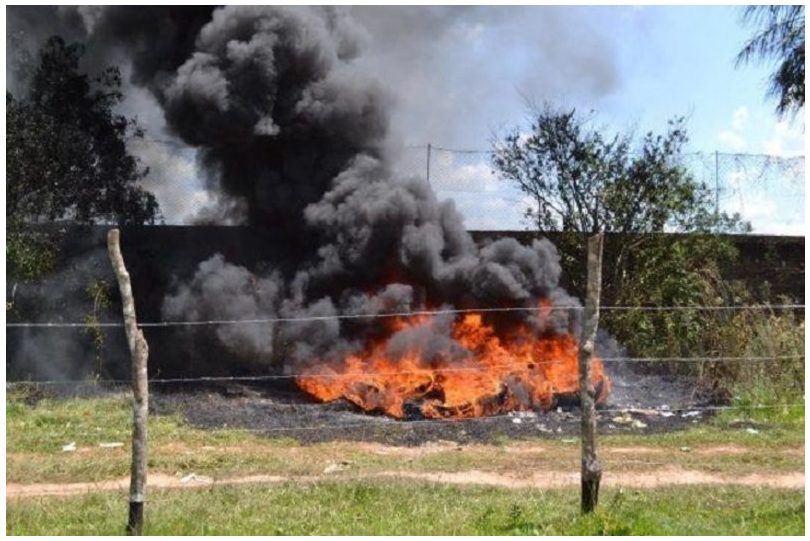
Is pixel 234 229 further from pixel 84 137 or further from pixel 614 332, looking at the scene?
pixel 614 332

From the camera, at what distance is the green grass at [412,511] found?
6723mm

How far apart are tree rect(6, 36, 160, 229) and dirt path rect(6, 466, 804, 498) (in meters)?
6.05

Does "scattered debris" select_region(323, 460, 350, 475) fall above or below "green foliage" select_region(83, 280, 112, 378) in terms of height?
below

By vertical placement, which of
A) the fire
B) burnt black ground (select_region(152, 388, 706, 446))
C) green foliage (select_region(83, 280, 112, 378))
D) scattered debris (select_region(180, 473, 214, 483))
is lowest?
scattered debris (select_region(180, 473, 214, 483))

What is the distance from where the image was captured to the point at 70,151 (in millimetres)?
14078

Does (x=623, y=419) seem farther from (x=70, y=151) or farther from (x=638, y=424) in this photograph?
(x=70, y=151)

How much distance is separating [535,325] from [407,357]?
6.28 feet

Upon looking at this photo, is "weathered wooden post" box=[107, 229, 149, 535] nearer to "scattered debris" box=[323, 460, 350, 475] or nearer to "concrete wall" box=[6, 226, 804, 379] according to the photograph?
"scattered debris" box=[323, 460, 350, 475]

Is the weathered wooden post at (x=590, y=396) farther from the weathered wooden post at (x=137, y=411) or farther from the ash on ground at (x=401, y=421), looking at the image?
the ash on ground at (x=401, y=421)

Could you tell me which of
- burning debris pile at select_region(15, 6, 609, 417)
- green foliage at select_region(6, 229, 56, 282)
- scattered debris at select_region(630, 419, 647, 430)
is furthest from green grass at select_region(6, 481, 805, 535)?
green foliage at select_region(6, 229, 56, 282)

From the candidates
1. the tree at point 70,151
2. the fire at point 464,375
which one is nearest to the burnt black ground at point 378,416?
the fire at point 464,375

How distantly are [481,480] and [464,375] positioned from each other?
4126mm

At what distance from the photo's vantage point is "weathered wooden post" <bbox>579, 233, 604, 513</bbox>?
6.94m

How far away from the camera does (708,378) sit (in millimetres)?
13539
